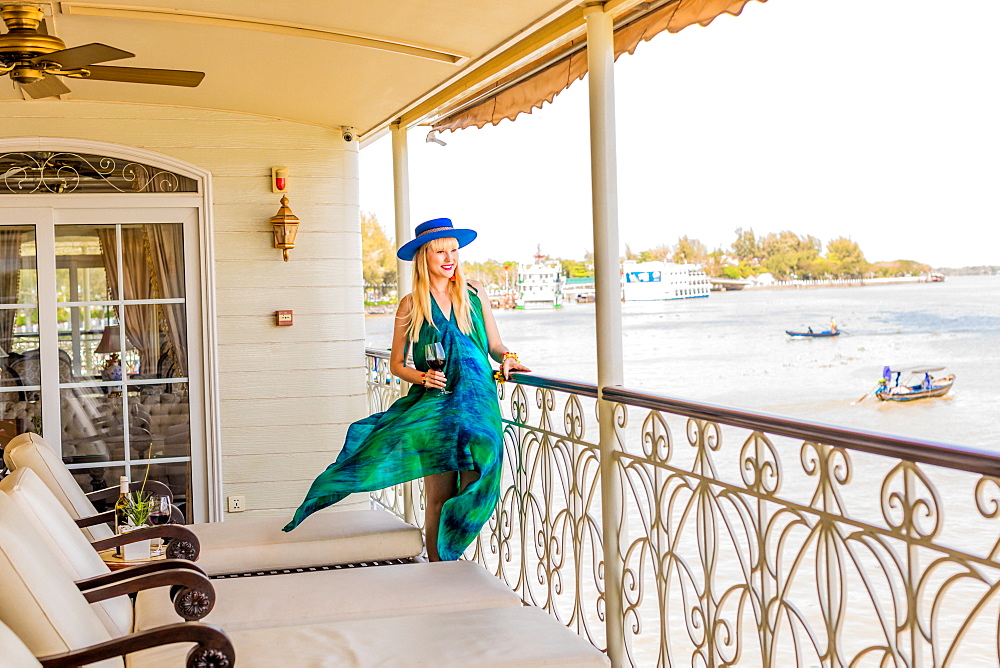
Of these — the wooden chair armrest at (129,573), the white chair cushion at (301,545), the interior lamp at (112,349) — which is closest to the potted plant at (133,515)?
the white chair cushion at (301,545)

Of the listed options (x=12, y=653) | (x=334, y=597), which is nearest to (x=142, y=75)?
(x=334, y=597)

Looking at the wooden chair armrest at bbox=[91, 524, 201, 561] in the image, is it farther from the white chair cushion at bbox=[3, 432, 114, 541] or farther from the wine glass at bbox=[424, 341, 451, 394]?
the wine glass at bbox=[424, 341, 451, 394]

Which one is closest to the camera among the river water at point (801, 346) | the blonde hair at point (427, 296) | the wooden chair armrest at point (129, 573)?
the wooden chair armrest at point (129, 573)

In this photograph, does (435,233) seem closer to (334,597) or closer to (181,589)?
(334,597)

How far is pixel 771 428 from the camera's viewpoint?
2555mm

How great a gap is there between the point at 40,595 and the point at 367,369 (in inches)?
199

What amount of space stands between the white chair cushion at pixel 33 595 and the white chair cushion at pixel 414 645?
438 millimetres

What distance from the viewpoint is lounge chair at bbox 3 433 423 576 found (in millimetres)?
4008

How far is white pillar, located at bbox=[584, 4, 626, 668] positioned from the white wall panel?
3114 millimetres

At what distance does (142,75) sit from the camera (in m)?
3.97

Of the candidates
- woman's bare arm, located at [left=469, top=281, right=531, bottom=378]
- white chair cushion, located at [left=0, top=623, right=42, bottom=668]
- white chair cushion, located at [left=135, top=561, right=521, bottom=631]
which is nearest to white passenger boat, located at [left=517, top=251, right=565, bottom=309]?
woman's bare arm, located at [left=469, top=281, right=531, bottom=378]

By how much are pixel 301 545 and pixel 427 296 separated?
1218 millimetres

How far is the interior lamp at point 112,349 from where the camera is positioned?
6297 millimetres

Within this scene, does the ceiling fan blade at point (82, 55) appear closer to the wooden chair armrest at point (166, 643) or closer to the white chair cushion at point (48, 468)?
the white chair cushion at point (48, 468)
